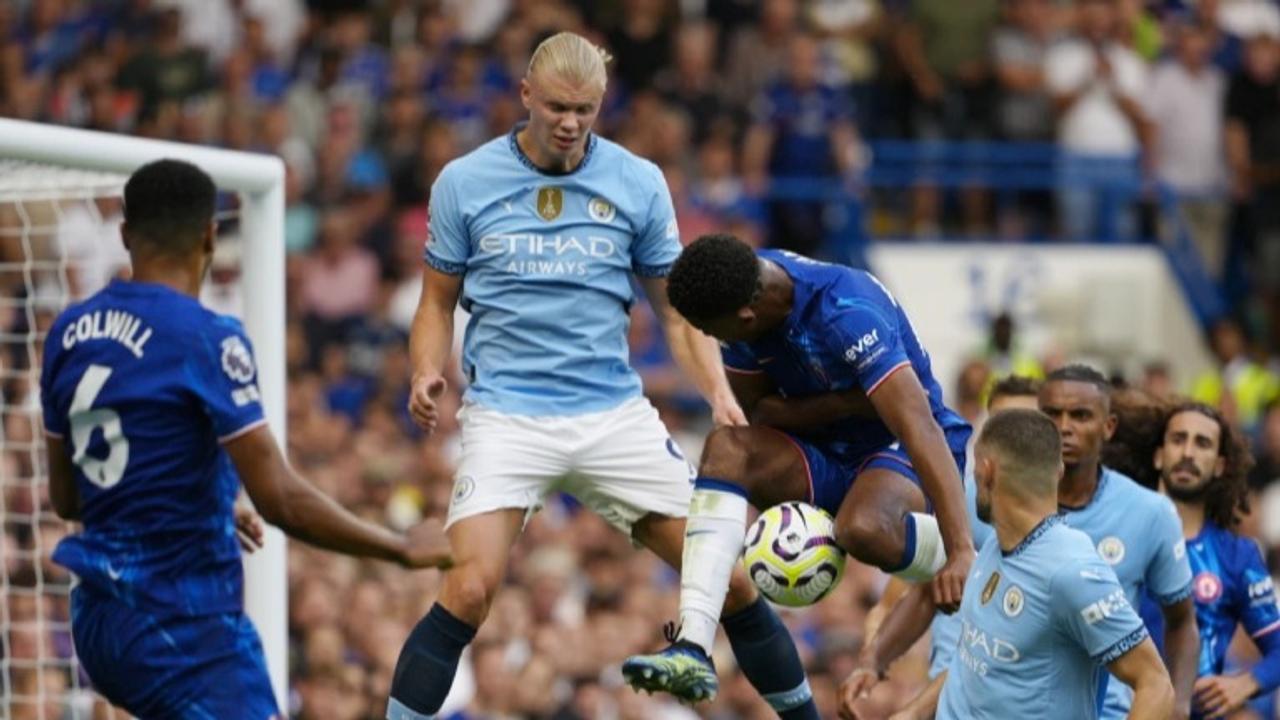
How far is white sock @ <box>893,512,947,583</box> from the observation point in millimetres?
8695

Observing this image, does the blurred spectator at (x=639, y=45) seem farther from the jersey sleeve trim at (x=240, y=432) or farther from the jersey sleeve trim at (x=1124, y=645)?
the jersey sleeve trim at (x=240, y=432)

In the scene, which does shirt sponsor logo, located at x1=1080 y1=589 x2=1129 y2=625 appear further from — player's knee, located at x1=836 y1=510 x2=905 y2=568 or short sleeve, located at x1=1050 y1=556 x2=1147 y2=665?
player's knee, located at x1=836 y1=510 x2=905 y2=568

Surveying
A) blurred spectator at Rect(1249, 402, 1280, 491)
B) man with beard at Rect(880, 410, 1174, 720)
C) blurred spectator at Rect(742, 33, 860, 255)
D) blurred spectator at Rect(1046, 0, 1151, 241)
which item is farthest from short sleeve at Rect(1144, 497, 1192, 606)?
blurred spectator at Rect(1046, 0, 1151, 241)

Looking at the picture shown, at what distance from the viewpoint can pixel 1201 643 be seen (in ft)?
32.2

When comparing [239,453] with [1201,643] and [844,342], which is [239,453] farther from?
[1201,643]

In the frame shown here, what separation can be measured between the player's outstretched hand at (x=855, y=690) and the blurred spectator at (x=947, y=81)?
38.6 ft

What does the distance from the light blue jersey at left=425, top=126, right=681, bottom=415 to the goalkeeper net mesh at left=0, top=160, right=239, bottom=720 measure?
1799 mm

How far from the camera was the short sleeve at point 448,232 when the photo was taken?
8922 mm

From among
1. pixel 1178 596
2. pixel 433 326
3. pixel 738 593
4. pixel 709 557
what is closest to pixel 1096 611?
pixel 1178 596

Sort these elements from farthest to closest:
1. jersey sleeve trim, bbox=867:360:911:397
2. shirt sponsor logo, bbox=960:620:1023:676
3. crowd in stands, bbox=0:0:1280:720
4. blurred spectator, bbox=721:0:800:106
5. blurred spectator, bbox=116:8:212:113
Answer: blurred spectator, bbox=721:0:800:106 → blurred spectator, bbox=116:8:212:113 → crowd in stands, bbox=0:0:1280:720 → jersey sleeve trim, bbox=867:360:911:397 → shirt sponsor logo, bbox=960:620:1023:676

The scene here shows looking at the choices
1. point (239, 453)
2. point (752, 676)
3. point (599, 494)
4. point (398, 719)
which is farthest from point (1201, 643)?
point (239, 453)

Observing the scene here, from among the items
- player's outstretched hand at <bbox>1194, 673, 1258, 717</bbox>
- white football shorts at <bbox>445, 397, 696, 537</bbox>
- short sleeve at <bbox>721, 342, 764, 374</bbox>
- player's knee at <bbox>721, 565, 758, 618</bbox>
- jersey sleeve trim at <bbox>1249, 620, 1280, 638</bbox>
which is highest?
short sleeve at <bbox>721, 342, 764, 374</bbox>

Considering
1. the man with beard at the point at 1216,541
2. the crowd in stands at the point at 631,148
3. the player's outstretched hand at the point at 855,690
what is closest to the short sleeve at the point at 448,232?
the player's outstretched hand at the point at 855,690

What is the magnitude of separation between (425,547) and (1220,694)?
11.2ft
